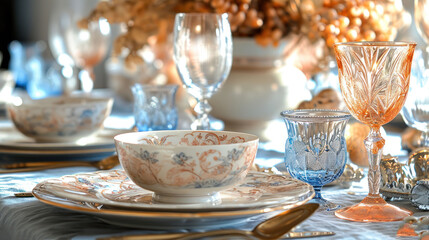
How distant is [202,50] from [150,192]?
369 millimetres

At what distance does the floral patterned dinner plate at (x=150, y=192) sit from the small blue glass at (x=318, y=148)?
4cm

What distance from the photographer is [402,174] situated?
2.62ft

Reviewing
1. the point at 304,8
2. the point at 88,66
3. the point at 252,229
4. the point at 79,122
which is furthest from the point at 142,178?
the point at 88,66

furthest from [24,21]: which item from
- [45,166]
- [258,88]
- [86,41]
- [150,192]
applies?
[150,192]

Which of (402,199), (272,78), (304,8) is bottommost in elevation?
(402,199)

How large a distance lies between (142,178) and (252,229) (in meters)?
0.13

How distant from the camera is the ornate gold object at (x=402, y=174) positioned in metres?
0.79

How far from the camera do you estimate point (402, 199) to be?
808mm

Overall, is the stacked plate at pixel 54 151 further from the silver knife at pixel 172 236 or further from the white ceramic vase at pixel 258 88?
the silver knife at pixel 172 236

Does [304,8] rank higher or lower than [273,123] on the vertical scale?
higher

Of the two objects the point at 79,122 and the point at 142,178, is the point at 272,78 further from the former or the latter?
the point at 142,178

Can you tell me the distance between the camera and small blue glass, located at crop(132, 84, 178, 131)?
1.16m

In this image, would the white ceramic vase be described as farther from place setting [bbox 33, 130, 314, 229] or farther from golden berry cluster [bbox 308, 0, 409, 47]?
place setting [bbox 33, 130, 314, 229]

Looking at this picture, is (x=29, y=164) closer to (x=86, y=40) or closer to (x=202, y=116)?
(x=202, y=116)
